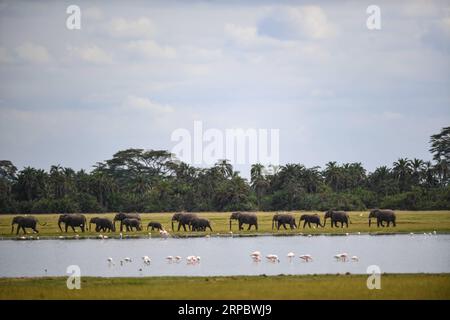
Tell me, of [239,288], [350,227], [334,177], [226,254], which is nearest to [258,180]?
[334,177]

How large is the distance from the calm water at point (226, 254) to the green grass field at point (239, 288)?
341 cm

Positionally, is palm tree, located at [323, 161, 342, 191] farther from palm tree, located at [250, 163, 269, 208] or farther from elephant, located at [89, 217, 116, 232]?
elephant, located at [89, 217, 116, 232]

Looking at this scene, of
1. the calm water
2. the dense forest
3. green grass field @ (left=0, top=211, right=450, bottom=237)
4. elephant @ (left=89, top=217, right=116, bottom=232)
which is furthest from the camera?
the dense forest

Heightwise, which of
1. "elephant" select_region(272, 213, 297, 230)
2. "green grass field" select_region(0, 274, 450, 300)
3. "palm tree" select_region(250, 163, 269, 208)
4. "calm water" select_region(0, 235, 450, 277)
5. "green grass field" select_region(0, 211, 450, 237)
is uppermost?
"palm tree" select_region(250, 163, 269, 208)

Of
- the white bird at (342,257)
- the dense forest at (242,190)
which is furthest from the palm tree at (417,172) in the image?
the white bird at (342,257)

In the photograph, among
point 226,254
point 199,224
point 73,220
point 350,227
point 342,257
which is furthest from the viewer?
point 350,227

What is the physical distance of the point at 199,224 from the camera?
7144 centimetres

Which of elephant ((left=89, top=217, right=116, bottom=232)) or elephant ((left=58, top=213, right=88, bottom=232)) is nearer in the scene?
elephant ((left=89, top=217, right=116, bottom=232))

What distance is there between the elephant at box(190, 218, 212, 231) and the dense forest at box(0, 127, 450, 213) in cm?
3318

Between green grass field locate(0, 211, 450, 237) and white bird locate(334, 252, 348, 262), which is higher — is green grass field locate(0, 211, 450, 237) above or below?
above

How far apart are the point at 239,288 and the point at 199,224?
38.3 meters

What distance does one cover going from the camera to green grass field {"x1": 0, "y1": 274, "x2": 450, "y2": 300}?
1248 inches

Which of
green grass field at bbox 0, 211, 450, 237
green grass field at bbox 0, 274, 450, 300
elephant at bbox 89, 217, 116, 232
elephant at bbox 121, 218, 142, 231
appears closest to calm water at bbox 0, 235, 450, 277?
green grass field at bbox 0, 274, 450, 300

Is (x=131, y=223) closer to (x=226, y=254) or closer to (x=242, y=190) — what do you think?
(x=226, y=254)
